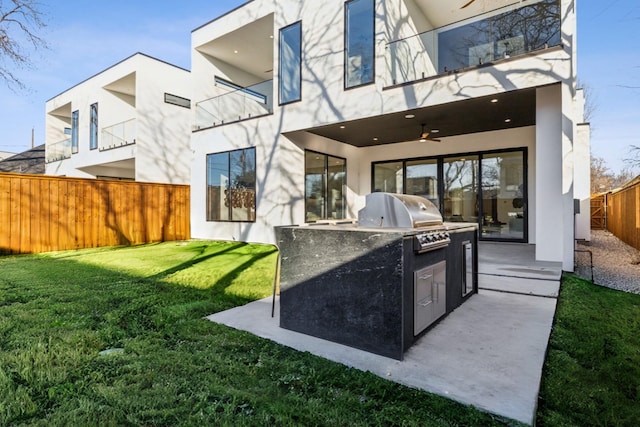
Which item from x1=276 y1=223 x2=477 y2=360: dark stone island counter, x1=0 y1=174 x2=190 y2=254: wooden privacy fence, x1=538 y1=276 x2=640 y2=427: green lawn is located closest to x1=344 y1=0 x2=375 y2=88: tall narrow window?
x1=276 y1=223 x2=477 y2=360: dark stone island counter

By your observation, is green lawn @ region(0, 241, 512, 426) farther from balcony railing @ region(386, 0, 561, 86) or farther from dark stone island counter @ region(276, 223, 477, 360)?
balcony railing @ region(386, 0, 561, 86)

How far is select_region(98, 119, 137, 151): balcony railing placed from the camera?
529 inches

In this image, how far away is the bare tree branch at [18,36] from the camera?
9.27 meters

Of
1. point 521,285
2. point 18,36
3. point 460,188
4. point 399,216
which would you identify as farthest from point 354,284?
point 18,36

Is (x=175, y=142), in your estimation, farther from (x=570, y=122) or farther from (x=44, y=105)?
(x=570, y=122)

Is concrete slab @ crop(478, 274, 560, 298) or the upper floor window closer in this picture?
concrete slab @ crop(478, 274, 560, 298)

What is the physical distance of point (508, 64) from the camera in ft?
19.4

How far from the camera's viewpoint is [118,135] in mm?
14031

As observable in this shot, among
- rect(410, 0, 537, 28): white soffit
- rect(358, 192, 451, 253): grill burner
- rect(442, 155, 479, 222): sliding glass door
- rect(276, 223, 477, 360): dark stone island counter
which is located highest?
rect(410, 0, 537, 28): white soffit

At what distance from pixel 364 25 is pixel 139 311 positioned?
745cm

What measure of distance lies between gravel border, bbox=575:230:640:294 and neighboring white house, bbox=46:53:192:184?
14191 mm

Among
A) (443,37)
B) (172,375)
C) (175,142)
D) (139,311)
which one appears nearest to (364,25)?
(443,37)

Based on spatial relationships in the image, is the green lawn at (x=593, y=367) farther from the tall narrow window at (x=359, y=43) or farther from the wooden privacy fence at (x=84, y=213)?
the wooden privacy fence at (x=84, y=213)

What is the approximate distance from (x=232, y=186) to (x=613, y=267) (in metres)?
9.46
